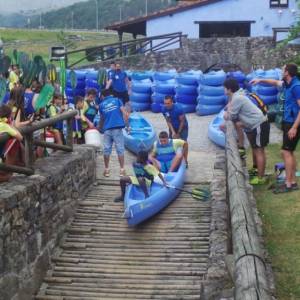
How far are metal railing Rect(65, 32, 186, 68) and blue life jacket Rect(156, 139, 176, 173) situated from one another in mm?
15593

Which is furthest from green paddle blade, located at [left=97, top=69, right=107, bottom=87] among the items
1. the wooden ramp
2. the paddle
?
the paddle

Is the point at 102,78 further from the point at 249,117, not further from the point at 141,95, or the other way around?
the point at 249,117

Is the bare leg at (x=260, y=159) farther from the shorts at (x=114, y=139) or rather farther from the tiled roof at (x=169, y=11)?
the tiled roof at (x=169, y=11)

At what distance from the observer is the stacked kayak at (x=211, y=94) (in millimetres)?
18359

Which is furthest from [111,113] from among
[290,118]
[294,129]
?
[294,129]

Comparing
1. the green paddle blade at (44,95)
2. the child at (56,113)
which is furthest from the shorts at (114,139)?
the green paddle blade at (44,95)

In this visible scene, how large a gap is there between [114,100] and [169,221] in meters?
2.37

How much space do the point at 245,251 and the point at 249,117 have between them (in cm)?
486

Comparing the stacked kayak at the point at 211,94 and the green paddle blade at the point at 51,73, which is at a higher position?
the green paddle blade at the point at 51,73

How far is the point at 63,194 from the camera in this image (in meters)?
8.58

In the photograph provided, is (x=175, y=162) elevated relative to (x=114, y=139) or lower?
lower

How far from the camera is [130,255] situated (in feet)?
26.7

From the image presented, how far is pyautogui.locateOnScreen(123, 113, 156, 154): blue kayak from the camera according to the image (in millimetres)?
12320

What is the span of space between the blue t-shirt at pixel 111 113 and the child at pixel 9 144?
8.96 feet
